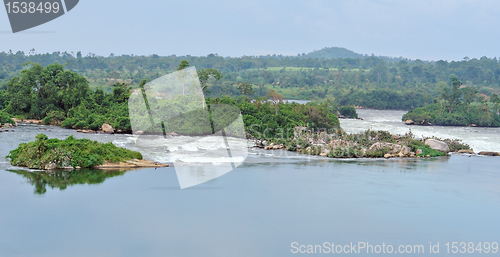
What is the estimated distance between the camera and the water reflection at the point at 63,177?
42.5ft

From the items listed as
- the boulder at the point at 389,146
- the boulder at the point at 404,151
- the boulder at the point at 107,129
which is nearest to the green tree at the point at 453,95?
the boulder at the point at 404,151

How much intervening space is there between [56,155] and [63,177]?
1279 mm

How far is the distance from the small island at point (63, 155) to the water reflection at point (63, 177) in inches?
16.3

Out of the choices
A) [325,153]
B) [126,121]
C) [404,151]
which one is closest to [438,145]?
[404,151]

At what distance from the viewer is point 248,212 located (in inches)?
460

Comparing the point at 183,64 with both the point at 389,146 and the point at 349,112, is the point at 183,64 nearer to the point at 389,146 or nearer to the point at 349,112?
the point at 389,146

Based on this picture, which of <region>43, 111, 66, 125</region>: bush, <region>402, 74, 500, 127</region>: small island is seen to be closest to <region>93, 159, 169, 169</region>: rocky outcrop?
<region>43, 111, 66, 125</region>: bush

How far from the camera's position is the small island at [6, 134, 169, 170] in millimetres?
14742

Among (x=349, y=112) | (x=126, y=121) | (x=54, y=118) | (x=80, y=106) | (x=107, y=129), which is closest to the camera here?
(x=107, y=129)

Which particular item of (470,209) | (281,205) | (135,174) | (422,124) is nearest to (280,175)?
(281,205)

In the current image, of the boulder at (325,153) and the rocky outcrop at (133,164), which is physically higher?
the rocky outcrop at (133,164)

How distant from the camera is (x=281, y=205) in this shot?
41.0 ft

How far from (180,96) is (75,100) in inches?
256

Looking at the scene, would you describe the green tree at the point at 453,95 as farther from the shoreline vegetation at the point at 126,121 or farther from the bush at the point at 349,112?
the shoreline vegetation at the point at 126,121
